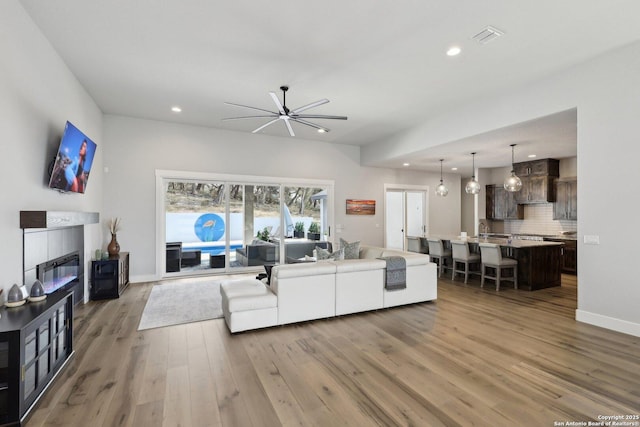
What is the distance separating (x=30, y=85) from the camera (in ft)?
10.3

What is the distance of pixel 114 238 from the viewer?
18.0ft

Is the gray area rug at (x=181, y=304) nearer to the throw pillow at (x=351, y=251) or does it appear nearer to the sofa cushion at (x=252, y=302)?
the sofa cushion at (x=252, y=302)

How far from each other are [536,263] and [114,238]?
7.77m

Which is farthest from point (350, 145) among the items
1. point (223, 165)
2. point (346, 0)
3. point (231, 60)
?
point (346, 0)

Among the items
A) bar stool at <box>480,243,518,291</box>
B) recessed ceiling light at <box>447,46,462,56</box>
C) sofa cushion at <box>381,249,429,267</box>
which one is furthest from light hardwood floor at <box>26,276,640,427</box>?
recessed ceiling light at <box>447,46,462,56</box>

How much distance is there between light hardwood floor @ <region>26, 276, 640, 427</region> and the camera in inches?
84.5

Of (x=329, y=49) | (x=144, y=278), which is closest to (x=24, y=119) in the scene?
(x=329, y=49)

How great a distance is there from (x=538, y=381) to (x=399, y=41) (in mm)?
3608

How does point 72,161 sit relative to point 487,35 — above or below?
below

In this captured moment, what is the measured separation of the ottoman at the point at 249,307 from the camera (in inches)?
141

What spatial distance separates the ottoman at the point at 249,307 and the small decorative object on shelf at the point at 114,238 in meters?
2.83

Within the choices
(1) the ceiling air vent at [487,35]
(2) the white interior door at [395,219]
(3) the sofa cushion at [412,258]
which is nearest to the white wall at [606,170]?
(1) the ceiling air vent at [487,35]

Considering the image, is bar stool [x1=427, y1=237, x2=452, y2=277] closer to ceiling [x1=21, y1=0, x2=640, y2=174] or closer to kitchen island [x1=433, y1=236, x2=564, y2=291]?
kitchen island [x1=433, y1=236, x2=564, y2=291]

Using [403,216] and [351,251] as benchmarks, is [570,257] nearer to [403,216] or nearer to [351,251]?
[403,216]
